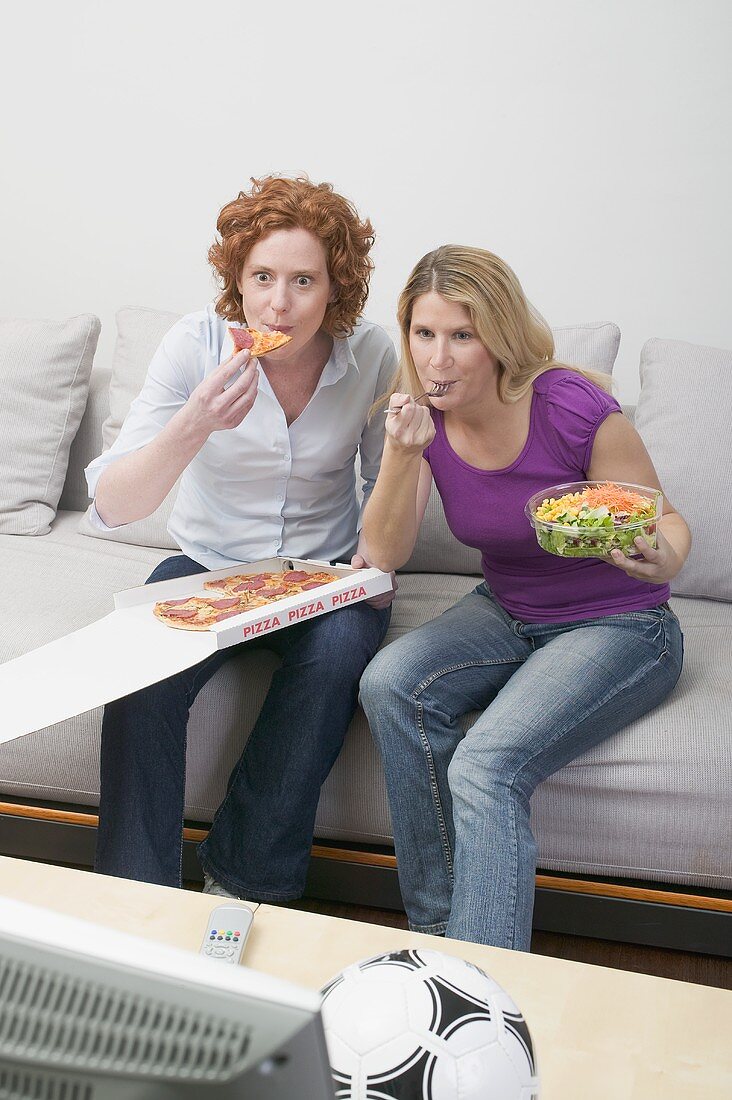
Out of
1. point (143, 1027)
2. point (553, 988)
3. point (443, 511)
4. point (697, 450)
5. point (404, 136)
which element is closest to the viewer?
point (143, 1027)

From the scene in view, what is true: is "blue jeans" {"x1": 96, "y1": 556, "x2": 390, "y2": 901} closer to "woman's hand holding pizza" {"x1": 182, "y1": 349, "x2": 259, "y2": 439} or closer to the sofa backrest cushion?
"woman's hand holding pizza" {"x1": 182, "y1": 349, "x2": 259, "y2": 439}

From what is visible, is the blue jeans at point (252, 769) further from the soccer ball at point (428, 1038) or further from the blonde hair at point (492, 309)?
the soccer ball at point (428, 1038)

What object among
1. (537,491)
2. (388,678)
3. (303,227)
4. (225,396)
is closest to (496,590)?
(537,491)

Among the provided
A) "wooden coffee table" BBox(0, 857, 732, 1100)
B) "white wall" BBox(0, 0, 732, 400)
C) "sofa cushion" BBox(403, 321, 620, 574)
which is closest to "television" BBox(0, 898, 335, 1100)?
"wooden coffee table" BBox(0, 857, 732, 1100)

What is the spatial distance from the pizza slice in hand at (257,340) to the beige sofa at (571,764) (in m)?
0.56

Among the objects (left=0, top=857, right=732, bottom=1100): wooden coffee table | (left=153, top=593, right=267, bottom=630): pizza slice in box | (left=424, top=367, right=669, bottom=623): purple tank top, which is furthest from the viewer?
(left=424, top=367, right=669, bottom=623): purple tank top

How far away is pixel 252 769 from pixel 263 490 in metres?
0.53

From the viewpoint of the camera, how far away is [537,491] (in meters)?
1.68

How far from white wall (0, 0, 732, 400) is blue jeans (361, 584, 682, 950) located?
1138mm

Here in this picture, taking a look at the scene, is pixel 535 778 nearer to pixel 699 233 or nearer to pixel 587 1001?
pixel 587 1001

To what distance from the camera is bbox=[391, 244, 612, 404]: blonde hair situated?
158 cm

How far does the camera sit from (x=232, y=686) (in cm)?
180

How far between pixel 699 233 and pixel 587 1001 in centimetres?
195

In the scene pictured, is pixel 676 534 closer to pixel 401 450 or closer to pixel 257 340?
pixel 401 450
